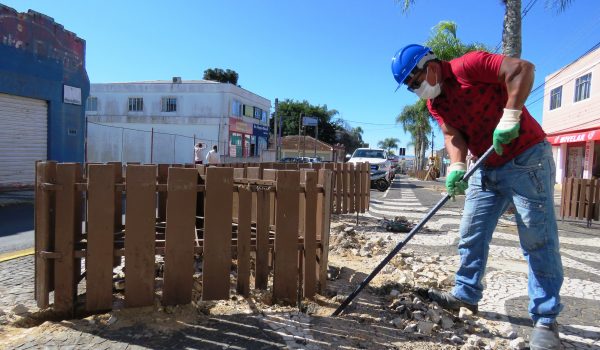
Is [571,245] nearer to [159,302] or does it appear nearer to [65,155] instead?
[159,302]

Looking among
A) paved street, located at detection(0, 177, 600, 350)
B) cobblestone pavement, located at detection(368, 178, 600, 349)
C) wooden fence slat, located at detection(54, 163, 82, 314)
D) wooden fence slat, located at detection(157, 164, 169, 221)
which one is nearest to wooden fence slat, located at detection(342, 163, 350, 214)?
cobblestone pavement, located at detection(368, 178, 600, 349)

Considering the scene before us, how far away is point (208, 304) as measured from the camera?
3.28 m

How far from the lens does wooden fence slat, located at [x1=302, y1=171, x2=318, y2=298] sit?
3402 mm

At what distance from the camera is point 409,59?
315 centimetres

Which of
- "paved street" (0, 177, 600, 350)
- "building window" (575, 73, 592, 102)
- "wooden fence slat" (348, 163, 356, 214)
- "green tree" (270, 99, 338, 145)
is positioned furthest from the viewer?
"green tree" (270, 99, 338, 145)

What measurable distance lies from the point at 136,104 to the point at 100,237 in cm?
3915

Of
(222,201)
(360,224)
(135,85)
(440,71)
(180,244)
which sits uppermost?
(135,85)

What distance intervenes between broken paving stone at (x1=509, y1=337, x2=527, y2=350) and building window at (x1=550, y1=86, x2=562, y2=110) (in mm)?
27399

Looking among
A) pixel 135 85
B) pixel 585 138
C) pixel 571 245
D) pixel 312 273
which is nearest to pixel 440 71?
pixel 312 273

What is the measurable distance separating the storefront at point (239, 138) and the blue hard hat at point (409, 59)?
117ft

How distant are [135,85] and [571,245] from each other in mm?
38115

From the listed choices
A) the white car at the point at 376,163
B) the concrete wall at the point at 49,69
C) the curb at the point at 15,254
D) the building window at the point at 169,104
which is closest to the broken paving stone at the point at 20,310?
the curb at the point at 15,254

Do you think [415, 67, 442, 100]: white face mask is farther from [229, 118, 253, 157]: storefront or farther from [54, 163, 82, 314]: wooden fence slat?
[229, 118, 253, 157]: storefront

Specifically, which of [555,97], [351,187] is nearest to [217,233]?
[351,187]
